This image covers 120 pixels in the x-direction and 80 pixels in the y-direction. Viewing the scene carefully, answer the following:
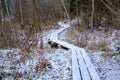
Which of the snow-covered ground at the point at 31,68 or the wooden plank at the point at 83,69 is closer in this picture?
the wooden plank at the point at 83,69

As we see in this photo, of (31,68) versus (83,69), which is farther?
(31,68)

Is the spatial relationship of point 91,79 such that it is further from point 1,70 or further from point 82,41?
point 82,41

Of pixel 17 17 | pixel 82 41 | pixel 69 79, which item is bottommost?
pixel 69 79

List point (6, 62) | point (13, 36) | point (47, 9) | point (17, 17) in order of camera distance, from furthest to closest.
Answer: point (47, 9) < point (17, 17) < point (13, 36) < point (6, 62)

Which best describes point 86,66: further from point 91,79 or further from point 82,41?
point 82,41

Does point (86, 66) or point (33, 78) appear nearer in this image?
point (33, 78)

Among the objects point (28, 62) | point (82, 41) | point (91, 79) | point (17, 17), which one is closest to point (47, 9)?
point (17, 17)

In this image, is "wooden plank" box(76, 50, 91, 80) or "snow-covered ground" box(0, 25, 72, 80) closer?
"wooden plank" box(76, 50, 91, 80)

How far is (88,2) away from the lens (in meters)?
17.6

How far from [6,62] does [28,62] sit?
0.76 meters

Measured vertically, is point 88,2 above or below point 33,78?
above

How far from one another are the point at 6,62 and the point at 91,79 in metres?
3.24

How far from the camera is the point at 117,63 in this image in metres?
7.16

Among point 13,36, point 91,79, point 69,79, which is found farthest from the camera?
point 13,36
